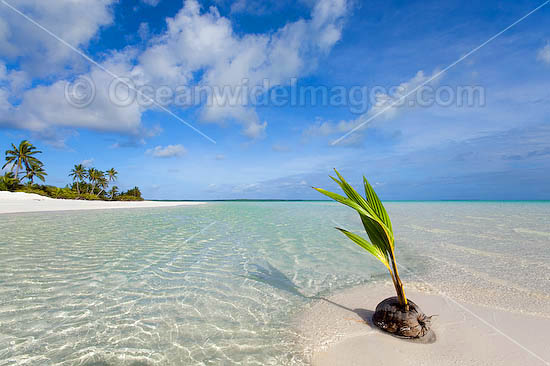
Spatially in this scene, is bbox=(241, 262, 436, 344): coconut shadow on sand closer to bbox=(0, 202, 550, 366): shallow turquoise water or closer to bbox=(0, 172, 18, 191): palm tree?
bbox=(0, 202, 550, 366): shallow turquoise water

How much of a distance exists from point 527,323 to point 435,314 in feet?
3.22

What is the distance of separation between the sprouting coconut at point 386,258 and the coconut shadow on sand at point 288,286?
50 millimetres

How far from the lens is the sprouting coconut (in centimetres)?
234

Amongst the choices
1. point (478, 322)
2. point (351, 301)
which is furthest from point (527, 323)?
point (351, 301)

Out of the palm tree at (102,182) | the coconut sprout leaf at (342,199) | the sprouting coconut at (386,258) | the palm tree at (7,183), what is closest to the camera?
the coconut sprout leaf at (342,199)

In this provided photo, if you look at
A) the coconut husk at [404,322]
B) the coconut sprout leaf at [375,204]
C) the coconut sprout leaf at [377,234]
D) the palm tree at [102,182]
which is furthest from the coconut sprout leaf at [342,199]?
the palm tree at [102,182]

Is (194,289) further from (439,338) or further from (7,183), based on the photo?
(7,183)

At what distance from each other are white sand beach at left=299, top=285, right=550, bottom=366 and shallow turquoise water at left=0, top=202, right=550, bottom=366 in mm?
312

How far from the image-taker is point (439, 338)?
2512 millimetres

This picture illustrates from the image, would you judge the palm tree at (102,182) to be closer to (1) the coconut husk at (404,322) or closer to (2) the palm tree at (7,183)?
(2) the palm tree at (7,183)

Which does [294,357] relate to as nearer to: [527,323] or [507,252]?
[527,323]

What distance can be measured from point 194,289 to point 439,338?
3.58m

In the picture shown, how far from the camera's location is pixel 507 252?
662cm

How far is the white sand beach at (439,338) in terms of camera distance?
220 cm
